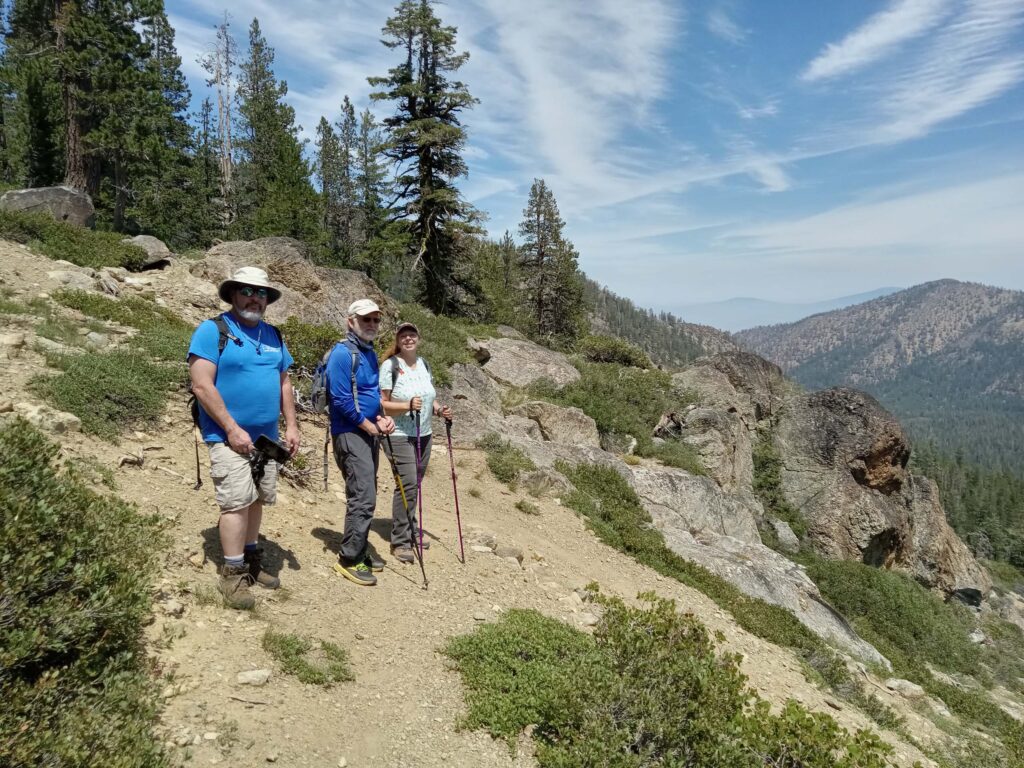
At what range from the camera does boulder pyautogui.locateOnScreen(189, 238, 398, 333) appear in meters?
14.6

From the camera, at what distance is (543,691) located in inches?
176

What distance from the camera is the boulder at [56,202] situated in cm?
1663

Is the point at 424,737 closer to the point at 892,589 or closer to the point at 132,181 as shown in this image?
the point at 892,589

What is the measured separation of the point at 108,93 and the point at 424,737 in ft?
82.5

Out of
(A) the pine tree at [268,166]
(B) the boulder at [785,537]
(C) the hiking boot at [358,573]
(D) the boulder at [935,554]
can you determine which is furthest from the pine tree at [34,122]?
(D) the boulder at [935,554]

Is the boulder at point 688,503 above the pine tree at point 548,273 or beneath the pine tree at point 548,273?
beneath

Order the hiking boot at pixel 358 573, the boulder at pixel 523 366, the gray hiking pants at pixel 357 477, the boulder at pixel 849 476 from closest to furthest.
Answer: the gray hiking pants at pixel 357 477, the hiking boot at pixel 358 573, the boulder at pixel 523 366, the boulder at pixel 849 476

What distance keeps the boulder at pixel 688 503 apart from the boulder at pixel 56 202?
18.1 m

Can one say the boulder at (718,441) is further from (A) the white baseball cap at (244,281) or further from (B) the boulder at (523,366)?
(A) the white baseball cap at (244,281)

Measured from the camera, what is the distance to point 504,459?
11234 millimetres

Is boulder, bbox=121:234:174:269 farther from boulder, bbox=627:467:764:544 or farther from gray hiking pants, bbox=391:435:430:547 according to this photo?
boulder, bbox=627:467:764:544

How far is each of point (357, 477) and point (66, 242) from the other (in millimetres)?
13716

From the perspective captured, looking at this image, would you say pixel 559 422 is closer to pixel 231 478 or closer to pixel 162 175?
pixel 231 478

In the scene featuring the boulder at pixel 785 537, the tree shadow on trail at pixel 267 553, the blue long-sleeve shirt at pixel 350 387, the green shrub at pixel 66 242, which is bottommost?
the boulder at pixel 785 537
